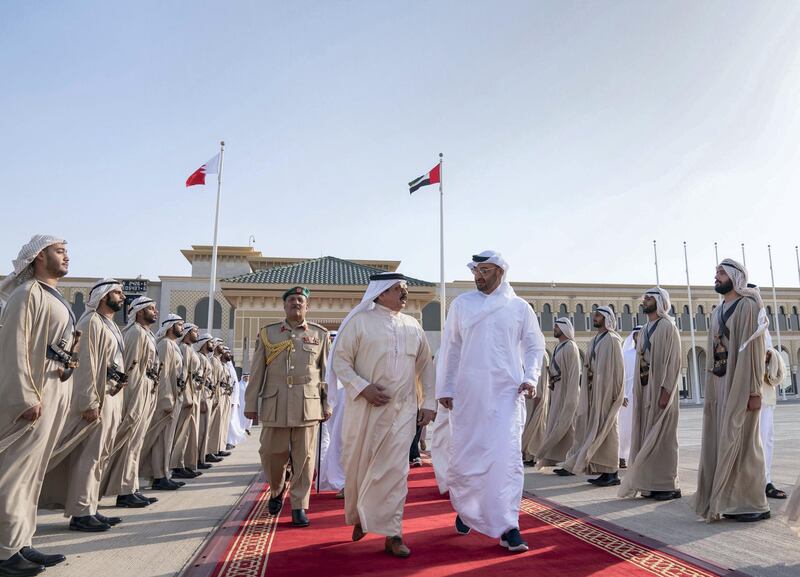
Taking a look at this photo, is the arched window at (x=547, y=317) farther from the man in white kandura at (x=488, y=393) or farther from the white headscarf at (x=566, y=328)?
the man in white kandura at (x=488, y=393)

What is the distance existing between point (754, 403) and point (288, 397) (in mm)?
4135

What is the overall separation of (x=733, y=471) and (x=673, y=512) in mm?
682

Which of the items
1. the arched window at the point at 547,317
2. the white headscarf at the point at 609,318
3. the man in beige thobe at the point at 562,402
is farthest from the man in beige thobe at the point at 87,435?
the arched window at the point at 547,317

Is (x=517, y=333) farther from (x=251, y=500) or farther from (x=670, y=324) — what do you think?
(x=251, y=500)

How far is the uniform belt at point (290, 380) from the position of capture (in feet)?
18.2

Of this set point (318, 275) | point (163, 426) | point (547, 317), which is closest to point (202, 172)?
point (318, 275)

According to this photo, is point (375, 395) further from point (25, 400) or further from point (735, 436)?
point (735, 436)

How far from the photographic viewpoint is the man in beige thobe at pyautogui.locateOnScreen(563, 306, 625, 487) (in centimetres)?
730

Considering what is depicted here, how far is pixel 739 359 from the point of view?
5.25m

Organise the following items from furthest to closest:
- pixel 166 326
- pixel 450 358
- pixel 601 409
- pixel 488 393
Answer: pixel 166 326 → pixel 601 409 → pixel 450 358 → pixel 488 393

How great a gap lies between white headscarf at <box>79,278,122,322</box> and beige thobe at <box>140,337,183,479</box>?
6.57 feet

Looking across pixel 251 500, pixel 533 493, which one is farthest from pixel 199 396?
pixel 533 493

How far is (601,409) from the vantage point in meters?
7.53

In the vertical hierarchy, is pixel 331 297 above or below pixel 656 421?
above
